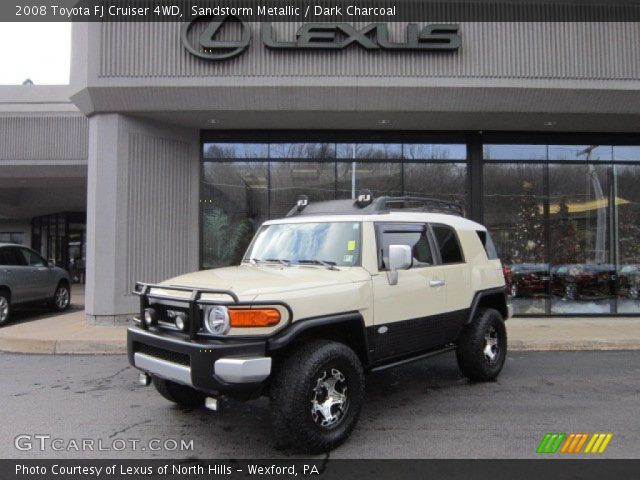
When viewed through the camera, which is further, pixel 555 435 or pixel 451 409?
pixel 451 409

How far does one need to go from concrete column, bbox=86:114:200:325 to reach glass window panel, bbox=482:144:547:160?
707 cm

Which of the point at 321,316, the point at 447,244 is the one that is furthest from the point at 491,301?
the point at 321,316

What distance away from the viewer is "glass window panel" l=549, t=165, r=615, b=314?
38.2ft

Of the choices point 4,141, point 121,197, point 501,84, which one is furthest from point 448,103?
point 4,141

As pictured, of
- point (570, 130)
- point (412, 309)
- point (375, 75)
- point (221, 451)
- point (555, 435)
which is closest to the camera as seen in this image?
point (221, 451)

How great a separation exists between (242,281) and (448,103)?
727cm

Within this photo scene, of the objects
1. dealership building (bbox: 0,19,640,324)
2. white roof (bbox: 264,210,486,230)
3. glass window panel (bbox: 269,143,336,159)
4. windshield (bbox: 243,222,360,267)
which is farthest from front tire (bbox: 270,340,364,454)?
glass window panel (bbox: 269,143,336,159)

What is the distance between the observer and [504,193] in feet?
38.2

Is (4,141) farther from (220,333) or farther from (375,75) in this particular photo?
(220,333)

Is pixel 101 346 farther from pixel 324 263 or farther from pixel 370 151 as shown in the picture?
pixel 370 151

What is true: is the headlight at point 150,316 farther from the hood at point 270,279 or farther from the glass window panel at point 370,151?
the glass window panel at point 370,151

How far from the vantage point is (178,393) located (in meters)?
4.92

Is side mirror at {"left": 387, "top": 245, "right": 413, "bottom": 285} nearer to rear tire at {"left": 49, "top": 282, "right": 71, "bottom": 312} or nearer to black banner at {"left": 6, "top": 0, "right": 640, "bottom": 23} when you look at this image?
black banner at {"left": 6, "top": 0, "right": 640, "bottom": 23}

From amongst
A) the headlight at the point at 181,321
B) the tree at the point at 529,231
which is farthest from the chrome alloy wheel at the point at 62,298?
the tree at the point at 529,231
